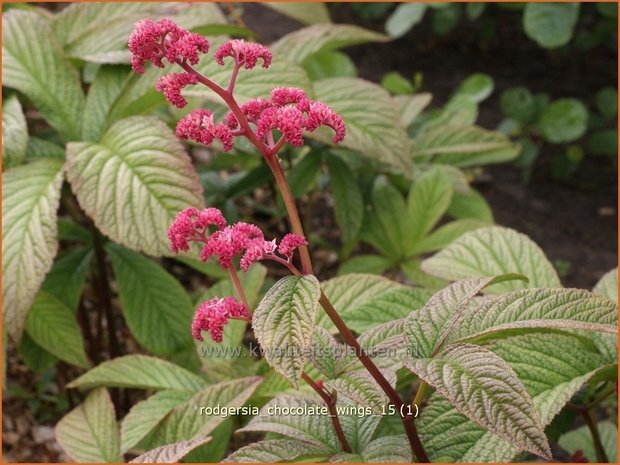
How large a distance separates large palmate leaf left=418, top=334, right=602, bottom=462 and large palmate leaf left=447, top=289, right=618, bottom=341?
0.42 ft

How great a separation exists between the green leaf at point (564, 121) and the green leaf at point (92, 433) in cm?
193

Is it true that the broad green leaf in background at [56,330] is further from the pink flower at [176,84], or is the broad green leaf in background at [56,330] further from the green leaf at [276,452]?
the pink flower at [176,84]

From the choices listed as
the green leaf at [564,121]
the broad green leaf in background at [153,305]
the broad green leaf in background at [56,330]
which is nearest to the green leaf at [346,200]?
the broad green leaf in background at [153,305]

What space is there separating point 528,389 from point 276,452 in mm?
345

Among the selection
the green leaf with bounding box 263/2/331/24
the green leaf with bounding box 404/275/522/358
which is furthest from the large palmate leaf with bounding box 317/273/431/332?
the green leaf with bounding box 263/2/331/24

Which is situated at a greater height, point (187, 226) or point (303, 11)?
point (303, 11)

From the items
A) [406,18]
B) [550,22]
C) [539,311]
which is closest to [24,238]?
[539,311]

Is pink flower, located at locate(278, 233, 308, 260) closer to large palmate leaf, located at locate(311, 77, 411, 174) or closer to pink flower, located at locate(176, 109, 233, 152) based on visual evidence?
pink flower, located at locate(176, 109, 233, 152)

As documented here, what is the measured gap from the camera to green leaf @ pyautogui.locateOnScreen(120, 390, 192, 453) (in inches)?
53.6

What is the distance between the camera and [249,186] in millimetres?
1985

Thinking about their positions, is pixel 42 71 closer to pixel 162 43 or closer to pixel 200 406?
pixel 200 406

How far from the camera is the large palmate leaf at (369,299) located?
1.27m

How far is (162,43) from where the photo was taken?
2.81ft

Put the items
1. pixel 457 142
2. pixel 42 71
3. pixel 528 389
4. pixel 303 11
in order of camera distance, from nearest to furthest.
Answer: pixel 528 389 → pixel 42 71 → pixel 457 142 → pixel 303 11
